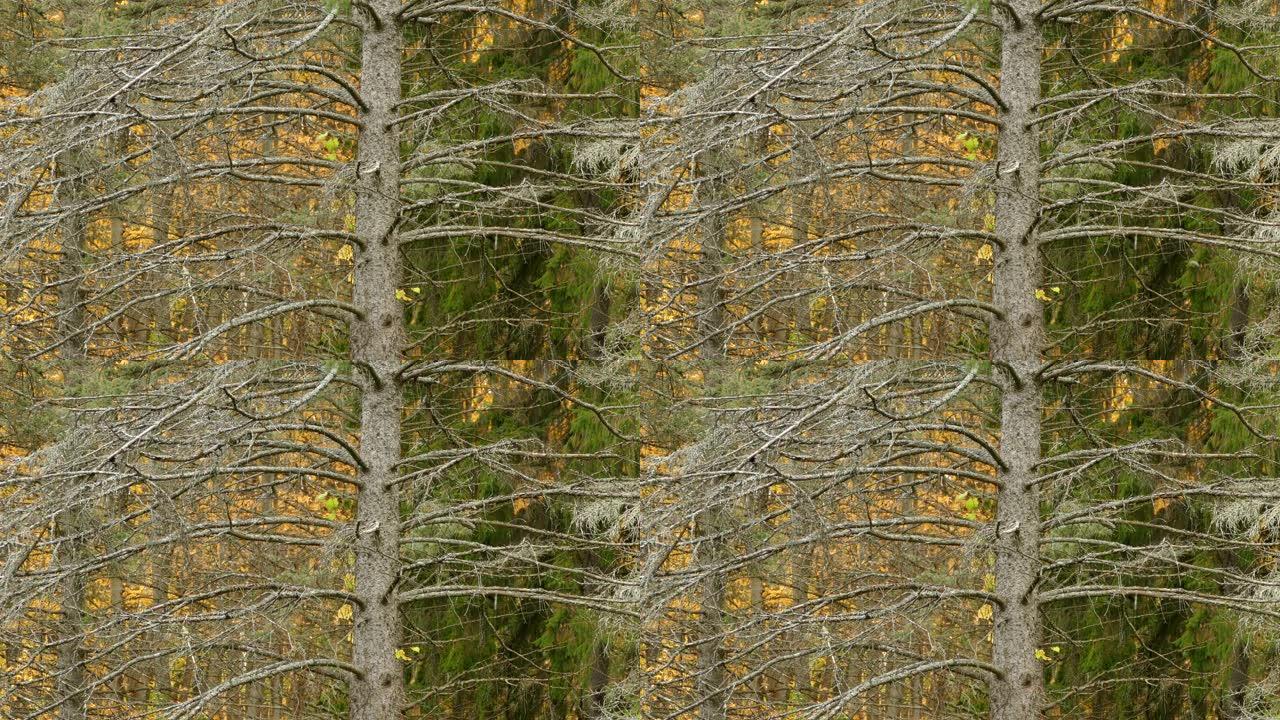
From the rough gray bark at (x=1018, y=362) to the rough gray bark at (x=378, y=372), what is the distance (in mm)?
4020

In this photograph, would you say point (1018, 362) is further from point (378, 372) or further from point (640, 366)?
point (640, 366)

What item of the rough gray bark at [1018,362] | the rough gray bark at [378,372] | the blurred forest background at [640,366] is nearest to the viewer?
the blurred forest background at [640,366]

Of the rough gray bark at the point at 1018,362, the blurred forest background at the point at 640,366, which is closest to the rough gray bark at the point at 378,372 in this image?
the blurred forest background at the point at 640,366

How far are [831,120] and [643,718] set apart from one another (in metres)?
5.56

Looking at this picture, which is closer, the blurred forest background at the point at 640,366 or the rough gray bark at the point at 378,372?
the blurred forest background at the point at 640,366

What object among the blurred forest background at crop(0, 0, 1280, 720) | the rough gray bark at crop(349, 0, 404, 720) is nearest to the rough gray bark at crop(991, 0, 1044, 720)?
the blurred forest background at crop(0, 0, 1280, 720)

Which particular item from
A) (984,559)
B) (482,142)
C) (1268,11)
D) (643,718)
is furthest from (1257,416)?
(482,142)

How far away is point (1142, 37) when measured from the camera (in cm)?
1479

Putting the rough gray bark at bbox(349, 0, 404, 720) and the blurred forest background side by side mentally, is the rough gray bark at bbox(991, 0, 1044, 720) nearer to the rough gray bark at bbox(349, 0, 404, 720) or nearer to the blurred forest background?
the blurred forest background

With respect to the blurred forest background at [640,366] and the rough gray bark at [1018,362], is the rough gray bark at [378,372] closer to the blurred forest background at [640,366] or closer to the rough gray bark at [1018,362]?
the blurred forest background at [640,366]

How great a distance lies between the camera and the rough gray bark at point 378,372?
30.3 ft

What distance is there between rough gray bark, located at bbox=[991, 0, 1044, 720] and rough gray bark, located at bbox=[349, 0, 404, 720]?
4.02 m

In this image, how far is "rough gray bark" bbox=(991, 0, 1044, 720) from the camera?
8.41 m

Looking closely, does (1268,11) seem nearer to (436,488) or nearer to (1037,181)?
(1037,181)
